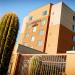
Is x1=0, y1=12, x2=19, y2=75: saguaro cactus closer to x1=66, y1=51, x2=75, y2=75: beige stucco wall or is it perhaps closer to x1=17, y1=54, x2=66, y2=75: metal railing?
x1=66, y1=51, x2=75, y2=75: beige stucco wall

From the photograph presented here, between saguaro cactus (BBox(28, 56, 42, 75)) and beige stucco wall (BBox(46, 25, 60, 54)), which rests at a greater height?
beige stucco wall (BBox(46, 25, 60, 54))

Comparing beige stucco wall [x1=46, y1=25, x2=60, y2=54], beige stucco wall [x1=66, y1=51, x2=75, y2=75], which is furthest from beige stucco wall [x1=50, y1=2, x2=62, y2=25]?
beige stucco wall [x1=66, y1=51, x2=75, y2=75]

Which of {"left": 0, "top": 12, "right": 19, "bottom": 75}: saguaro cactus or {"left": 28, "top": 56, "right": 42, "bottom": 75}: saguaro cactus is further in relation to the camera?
{"left": 28, "top": 56, "right": 42, "bottom": 75}: saguaro cactus

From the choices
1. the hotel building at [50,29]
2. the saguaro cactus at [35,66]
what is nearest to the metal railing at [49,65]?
the saguaro cactus at [35,66]

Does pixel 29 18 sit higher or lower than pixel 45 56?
higher

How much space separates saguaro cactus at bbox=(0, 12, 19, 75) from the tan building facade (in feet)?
99.6

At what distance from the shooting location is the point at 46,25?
44.7 meters

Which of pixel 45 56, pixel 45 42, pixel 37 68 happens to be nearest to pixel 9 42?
pixel 37 68

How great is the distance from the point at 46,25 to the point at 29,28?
20.4 ft

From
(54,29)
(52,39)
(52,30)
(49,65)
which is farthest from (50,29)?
(49,65)

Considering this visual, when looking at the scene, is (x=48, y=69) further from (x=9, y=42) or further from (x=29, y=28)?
(x=29, y=28)

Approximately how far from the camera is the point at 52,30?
43375mm

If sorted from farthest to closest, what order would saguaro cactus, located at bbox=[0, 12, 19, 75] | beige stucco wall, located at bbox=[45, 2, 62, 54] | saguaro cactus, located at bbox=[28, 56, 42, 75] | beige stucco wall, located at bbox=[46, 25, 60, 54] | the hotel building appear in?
the hotel building < beige stucco wall, located at bbox=[45, 2, 62, 54] < beige stucco wall, located at bbox=[46, 25, 60, 54] < saguaro cactus, located at bbox=[28, 56, 42, 75] < saguaro cactus, located at bbox=[0, 12, 19, 75]

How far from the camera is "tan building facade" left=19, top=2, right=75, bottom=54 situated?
41.2m
